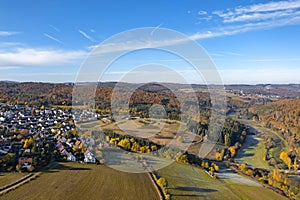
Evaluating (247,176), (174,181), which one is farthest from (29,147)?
(247,176)

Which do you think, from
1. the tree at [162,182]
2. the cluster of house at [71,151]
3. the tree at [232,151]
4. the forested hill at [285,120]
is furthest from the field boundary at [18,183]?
the forested hill at [285,120]

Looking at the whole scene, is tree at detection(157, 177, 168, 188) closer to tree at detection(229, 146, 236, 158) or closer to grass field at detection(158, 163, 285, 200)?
grass field at detection(158, 163, 285, 200)

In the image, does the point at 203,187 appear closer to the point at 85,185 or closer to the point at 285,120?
the point at 85,185

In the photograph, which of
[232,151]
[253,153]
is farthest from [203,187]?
[253,153]

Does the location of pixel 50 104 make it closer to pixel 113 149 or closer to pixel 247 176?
pixel 113 149

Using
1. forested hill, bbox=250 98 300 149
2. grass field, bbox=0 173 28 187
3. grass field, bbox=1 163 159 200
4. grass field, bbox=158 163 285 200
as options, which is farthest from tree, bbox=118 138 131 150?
forested hill, bbox=250 98 300 149

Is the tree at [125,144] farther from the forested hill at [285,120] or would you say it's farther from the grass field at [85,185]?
the forested hill at [285,120]
